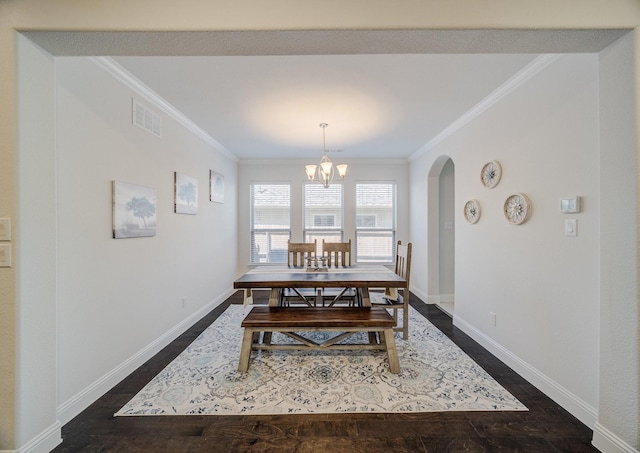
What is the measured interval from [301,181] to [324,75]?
312 cm

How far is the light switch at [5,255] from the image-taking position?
1404mm

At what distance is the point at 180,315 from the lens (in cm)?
324

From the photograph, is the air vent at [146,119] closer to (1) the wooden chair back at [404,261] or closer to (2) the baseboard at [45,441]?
(2) the baseboard at [45,441]

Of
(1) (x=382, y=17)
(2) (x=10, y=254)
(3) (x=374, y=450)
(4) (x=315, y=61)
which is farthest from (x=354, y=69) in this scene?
(3) (x=374, y=450)

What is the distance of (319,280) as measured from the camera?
8.62ft

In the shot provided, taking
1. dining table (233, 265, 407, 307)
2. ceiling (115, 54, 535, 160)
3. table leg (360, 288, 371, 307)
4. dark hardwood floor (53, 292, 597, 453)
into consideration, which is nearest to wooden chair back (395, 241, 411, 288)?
dining table (233, 265, 407, 307)

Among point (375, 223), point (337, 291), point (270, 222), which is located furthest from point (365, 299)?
point (270, 222)

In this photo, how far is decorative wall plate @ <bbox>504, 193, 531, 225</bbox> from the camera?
2.27 metres

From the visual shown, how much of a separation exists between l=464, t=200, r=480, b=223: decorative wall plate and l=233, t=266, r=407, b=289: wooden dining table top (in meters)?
1.15

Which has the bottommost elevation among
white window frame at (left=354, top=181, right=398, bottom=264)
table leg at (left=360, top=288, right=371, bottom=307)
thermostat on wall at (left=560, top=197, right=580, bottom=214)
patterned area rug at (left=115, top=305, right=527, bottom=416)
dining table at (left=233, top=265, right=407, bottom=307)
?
patterned area rug at (left=115, top=305, right=527, bottom=416)

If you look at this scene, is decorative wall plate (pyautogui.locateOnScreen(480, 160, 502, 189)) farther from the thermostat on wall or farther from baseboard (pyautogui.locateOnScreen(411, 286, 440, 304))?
baseboard (pyautogui.locateOnScreen(411, 286, 440, 304))

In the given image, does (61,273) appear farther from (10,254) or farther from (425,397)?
(425,397)

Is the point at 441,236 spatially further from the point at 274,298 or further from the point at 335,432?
the point at 335,432

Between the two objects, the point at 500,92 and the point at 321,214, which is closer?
the point at 500,92
